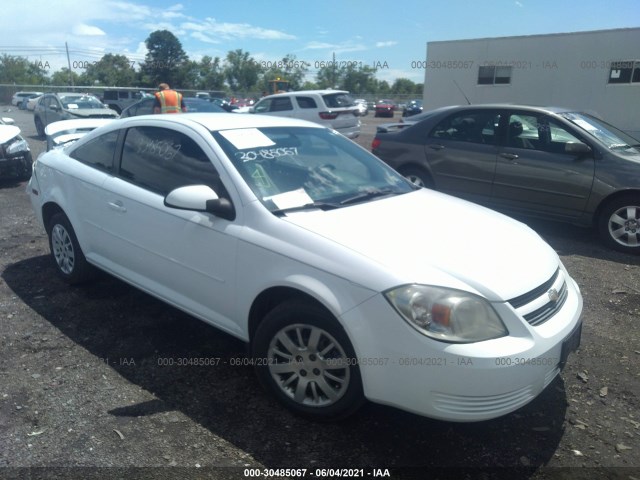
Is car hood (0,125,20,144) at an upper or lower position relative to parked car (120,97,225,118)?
lower

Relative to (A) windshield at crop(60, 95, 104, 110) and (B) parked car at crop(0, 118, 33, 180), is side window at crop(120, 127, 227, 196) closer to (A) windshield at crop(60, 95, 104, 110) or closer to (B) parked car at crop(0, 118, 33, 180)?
(B) parked car at crop(0, 118, 33, 180)

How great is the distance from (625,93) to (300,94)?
1179 cm

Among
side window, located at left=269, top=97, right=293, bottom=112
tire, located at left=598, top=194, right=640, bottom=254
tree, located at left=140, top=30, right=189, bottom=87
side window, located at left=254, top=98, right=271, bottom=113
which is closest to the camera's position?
tire, located at left=598, top=194, right=640, bottom=254

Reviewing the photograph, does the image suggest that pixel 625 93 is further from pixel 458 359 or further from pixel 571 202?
pixel 458 359

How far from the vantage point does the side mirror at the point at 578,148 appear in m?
5.84

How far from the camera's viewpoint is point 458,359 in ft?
7.58

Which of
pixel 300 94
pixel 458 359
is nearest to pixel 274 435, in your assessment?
pixel 458 359

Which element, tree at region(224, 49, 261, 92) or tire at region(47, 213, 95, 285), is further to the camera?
tree at region(224, 49, 261, 92)

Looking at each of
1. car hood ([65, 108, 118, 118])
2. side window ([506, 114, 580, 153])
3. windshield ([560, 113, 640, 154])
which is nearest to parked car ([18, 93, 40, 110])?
car hood ([65, 108, 118, 118])

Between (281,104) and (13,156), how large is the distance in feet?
30.4

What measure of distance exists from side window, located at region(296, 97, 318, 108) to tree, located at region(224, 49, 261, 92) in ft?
157

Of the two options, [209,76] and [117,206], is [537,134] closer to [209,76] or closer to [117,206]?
[117,206]

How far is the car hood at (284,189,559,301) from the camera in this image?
Answer: 2488 mm

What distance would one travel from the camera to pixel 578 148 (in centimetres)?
585
